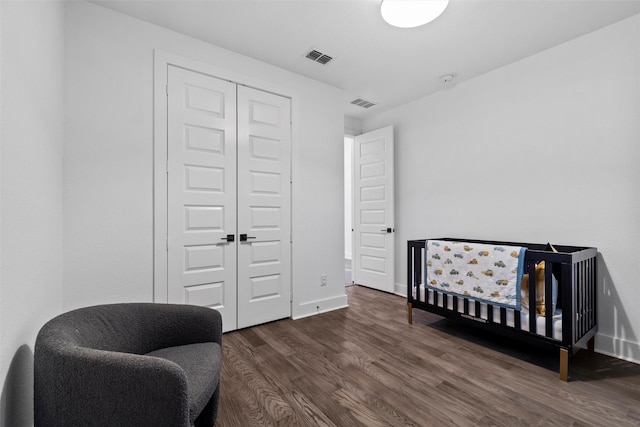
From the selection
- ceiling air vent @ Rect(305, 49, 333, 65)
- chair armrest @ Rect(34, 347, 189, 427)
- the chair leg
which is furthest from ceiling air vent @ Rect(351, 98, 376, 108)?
chair armrest @ Rect(34, 347, 189, 427)

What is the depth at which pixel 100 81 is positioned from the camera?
2180 mm

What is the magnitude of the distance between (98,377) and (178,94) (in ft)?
7.36

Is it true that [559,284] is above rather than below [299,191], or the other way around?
below

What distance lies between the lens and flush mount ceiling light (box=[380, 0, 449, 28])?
1.93 metres

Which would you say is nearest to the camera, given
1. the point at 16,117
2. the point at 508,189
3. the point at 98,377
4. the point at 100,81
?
the point at 98,377

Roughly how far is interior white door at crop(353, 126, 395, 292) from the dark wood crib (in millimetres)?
1510

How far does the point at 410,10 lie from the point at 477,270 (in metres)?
2.05

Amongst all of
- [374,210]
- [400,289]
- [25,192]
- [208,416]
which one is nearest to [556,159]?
[374,210]

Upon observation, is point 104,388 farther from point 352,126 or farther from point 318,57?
point 352,126

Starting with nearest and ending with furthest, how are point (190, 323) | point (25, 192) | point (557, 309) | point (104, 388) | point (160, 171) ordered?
1. point (104, 388)
2. point (25, 192)
3. point (190, 323)
4. point (557, 309)
5. point (160, 171)

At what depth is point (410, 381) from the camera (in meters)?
1.94

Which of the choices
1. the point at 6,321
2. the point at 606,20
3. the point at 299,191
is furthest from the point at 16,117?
the point at 606,20

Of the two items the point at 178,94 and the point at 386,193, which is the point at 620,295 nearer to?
the point at 386,193

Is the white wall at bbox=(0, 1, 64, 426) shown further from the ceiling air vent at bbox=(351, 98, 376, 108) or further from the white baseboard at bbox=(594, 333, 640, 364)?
the white baseboard at bbox=(594, 333, 640, 364)
